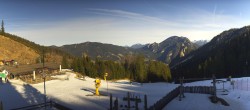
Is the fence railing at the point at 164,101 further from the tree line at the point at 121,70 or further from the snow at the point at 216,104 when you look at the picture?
the tree line at the point at 121,70

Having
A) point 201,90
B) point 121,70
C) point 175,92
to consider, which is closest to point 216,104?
point 175,92

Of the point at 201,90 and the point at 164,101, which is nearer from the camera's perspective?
the point at 164,101

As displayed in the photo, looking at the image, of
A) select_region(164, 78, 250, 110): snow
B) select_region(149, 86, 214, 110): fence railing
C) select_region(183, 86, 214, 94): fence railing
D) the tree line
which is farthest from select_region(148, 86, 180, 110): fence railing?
the tree line

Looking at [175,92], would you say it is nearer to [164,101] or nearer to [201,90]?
[201,90]

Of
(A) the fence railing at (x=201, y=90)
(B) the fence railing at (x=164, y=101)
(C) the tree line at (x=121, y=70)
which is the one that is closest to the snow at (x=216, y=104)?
(B) the fence railing at (x=164, y=101)

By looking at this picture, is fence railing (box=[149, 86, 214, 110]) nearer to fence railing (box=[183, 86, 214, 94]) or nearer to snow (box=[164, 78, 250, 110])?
fence railing (box=[183, 86, 214, 94])

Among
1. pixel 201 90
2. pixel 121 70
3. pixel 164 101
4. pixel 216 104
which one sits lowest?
pixel 216 104

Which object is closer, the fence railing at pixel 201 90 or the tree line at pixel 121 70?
the fence railing at pixel 201 90

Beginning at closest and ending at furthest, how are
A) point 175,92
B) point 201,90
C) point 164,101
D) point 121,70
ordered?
point 164,101 → point 175,92 → point 201,90 → point 121,70

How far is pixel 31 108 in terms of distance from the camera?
3706cm

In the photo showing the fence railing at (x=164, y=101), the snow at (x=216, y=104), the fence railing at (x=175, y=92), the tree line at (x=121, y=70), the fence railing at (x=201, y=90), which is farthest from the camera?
the tree line at (x=121, y=70)

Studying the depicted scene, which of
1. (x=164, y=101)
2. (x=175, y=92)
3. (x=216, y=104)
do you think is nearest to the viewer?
(x=164, y=101)

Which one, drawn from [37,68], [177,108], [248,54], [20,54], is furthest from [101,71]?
[177,108]

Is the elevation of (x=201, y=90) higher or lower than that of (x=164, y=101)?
higher
